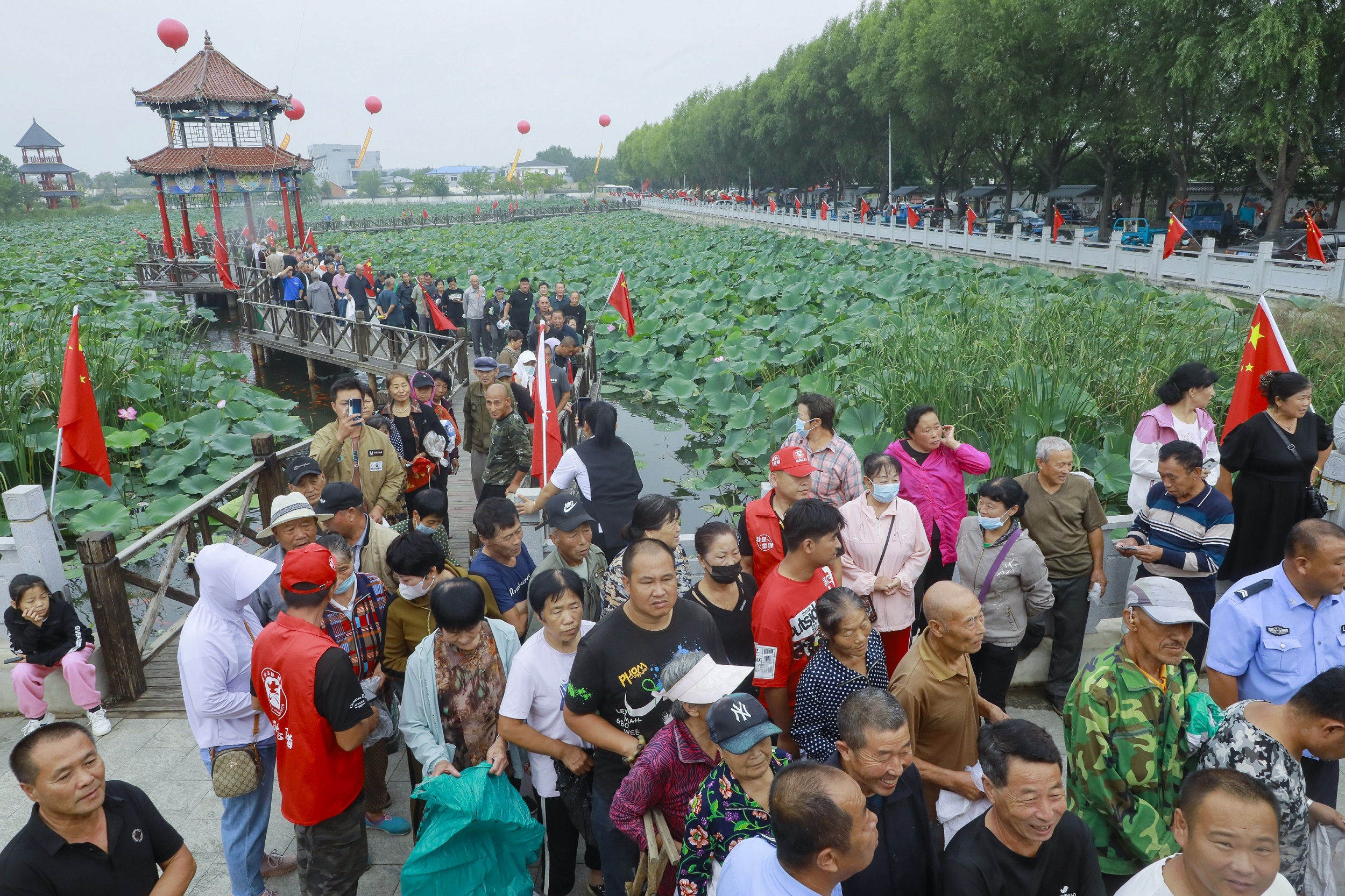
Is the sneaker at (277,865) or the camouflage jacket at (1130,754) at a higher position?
the camouflage jacket at (1130,754)

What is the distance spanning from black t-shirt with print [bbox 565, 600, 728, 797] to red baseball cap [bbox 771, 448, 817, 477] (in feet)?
3.72

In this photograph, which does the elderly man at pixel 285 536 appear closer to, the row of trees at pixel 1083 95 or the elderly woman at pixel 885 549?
the elderly woman at pixel 885 549

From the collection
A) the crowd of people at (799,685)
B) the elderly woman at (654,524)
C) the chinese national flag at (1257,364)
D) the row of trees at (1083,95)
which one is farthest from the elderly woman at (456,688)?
the row of trees at (1083,95)

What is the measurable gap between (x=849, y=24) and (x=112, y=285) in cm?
2755

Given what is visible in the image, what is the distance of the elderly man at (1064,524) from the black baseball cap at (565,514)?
202 cm

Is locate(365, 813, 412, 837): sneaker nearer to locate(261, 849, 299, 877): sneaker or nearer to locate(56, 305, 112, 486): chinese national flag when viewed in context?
locate(261, 849, 299, 877): sneaker

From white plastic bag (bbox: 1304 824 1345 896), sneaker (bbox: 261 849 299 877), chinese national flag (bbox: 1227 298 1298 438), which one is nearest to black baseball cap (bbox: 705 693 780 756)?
white plastic bag (bbox: 1304 824 1345 896)

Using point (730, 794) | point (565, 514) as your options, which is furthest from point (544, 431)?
point (730, 794)

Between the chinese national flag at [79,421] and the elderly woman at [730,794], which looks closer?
the elderly woman at [730,794]

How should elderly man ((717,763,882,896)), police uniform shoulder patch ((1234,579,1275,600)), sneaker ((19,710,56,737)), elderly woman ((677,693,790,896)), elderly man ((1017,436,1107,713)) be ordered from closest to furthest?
elderly man ((717,763,882,896))
elderly woman ((677,693,790,896))
police uniform shoulder patch ((1234,579,1275,600))
elderly man ((1017,436,1107,713))
sneaker ((19,710,56,737))

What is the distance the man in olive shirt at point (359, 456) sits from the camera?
470 centimetres

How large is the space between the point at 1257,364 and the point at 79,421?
21.6ft

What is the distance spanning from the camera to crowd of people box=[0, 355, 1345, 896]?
1930mm

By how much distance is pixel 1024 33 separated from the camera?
65.5 feet
